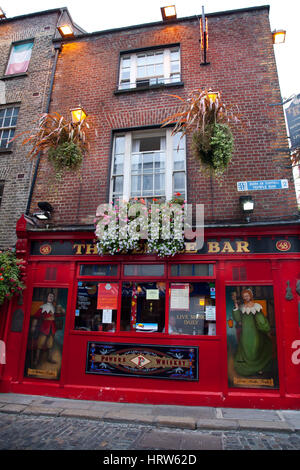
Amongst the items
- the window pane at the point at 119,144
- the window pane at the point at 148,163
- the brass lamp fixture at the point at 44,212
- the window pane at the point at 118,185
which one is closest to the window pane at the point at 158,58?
the window pane at the point at 119,144

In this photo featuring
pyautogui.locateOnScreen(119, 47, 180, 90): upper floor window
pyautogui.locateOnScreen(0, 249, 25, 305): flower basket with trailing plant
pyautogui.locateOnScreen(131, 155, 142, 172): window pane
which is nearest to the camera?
pyautogui.locateOnScreen(0, 249, 25, 305): flower basket with trailing plant

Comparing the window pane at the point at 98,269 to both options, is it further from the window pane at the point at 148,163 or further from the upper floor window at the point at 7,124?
the upper floor window at the point at 7,124

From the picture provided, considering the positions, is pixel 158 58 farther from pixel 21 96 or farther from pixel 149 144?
pixel 21 96

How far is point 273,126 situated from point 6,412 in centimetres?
876

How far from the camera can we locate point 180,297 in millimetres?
6320

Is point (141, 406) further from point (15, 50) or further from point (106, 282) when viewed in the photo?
point (15, 50)

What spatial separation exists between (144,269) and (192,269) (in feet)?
3.75

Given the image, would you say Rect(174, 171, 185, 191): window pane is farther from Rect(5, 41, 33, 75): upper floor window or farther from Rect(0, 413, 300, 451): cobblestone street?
Rect(5, 41, 33, 75): upper floor window

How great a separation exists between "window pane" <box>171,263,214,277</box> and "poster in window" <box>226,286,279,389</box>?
0.58 metres

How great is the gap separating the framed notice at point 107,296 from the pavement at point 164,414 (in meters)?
2.03

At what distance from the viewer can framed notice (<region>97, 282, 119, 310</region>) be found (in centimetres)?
657

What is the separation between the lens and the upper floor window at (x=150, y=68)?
8125mm

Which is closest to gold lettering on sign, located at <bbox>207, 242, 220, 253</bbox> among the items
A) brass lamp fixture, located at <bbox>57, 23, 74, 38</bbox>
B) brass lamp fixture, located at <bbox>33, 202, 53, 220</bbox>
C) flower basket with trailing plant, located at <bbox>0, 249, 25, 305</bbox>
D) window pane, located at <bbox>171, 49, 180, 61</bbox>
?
brass lamp fixture, located at <bbox>33, 202, 53, 220</bbox>
